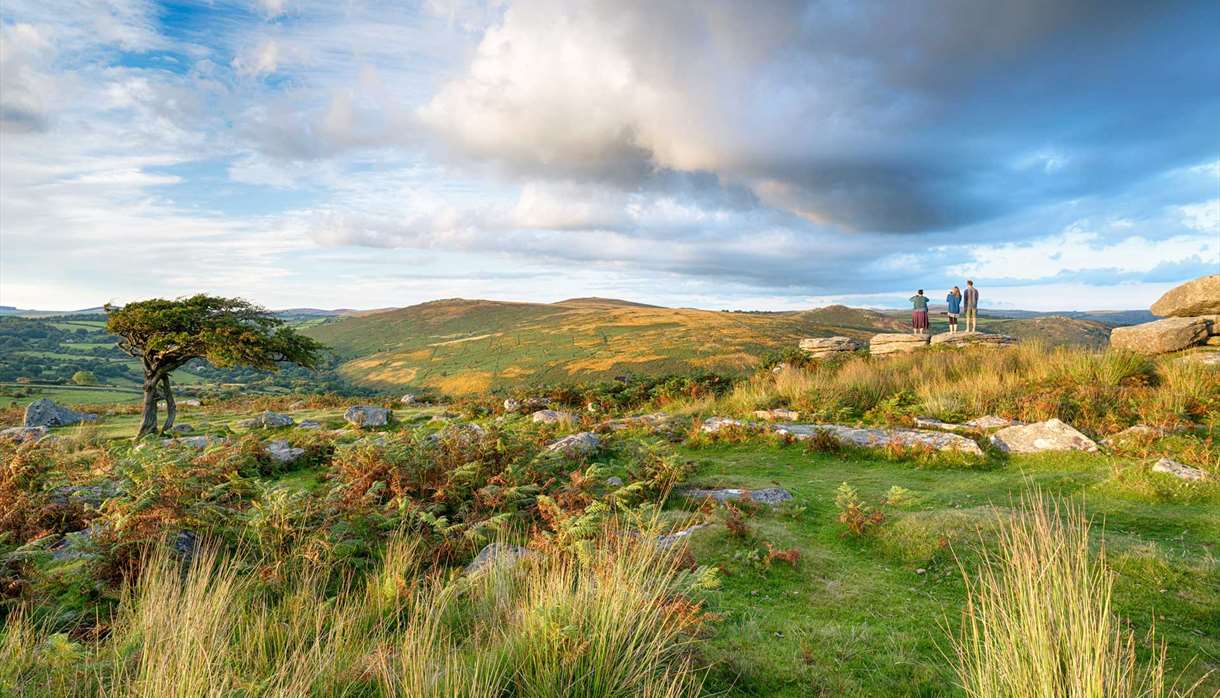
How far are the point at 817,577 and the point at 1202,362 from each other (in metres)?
16.6

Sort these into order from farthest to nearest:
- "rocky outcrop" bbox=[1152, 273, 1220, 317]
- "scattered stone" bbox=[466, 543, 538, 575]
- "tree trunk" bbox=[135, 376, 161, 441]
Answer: "rocky outcrop" bbox=[1152, 273, 1220, 317] → "tree trunk" bbox=[135, 376, 161, 441] → "scattered stone" bbox=[466, 543, 538, 575]

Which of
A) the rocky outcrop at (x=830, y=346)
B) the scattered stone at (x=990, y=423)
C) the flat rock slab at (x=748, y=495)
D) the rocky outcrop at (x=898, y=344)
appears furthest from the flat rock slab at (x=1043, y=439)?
the rocky outcrop at (x=898, y=344)

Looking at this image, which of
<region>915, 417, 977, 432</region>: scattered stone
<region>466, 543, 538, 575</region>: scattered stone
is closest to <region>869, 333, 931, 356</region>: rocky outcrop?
<region>915, 417, 977, 432</region>: scattered stone

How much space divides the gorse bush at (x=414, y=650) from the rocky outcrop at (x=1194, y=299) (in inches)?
907

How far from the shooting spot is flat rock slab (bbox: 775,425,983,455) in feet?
33.2

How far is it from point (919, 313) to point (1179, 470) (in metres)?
21.4

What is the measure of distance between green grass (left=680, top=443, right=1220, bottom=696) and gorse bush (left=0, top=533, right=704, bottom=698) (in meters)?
0.65

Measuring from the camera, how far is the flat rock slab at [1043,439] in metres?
9.52

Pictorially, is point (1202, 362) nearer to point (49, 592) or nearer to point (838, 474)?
point (838, 474)

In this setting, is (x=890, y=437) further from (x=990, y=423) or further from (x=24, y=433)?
(x=24, y=433)

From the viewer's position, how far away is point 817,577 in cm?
556

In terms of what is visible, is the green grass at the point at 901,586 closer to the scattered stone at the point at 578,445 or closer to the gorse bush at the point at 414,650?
the gorse bush at the point at 414,650

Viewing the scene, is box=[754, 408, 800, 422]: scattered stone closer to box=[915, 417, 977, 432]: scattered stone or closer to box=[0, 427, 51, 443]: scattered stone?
box=[915, 417, 977, 432]: scattered stone

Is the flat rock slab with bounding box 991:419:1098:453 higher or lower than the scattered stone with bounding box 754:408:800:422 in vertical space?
higher
